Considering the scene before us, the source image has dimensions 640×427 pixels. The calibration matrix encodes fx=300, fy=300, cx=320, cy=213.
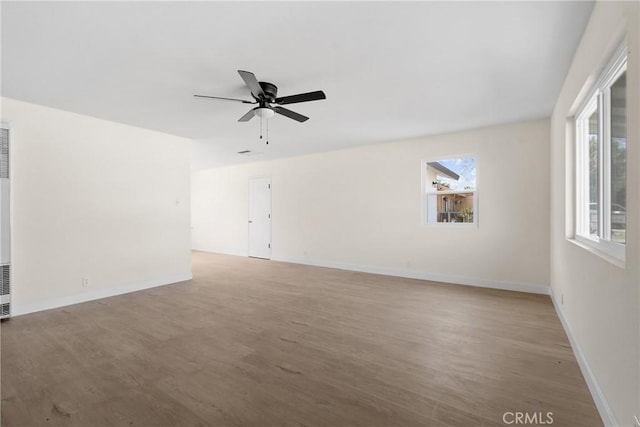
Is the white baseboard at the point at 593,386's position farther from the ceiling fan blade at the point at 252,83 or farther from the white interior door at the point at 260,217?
the white interior door at the point at 260,217

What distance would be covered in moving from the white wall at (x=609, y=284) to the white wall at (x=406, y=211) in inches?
64.7

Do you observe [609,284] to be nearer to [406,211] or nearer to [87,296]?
[406,211]

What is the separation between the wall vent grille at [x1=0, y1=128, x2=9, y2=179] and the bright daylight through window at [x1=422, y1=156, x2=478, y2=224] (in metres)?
5.82

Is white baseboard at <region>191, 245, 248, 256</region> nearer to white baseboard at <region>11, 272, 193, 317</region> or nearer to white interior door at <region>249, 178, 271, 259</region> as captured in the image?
white interior door at <region>249, 178, 271, 259</region>

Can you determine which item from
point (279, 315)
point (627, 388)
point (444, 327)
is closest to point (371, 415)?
point (627, 388)

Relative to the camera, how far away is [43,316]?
3.55 metres

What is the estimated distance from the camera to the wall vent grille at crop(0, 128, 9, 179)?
343cm

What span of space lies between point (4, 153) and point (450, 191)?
20.2 ft

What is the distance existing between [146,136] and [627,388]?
5.86 metres

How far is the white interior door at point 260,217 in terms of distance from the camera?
25.5ft

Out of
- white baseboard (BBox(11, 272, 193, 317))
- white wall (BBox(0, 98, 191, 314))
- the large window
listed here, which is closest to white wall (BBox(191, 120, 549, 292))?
the large window

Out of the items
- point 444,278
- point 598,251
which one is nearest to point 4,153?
point 598,251

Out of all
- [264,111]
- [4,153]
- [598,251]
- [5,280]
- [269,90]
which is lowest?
[5,280]

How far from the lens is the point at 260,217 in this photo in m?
7.93
